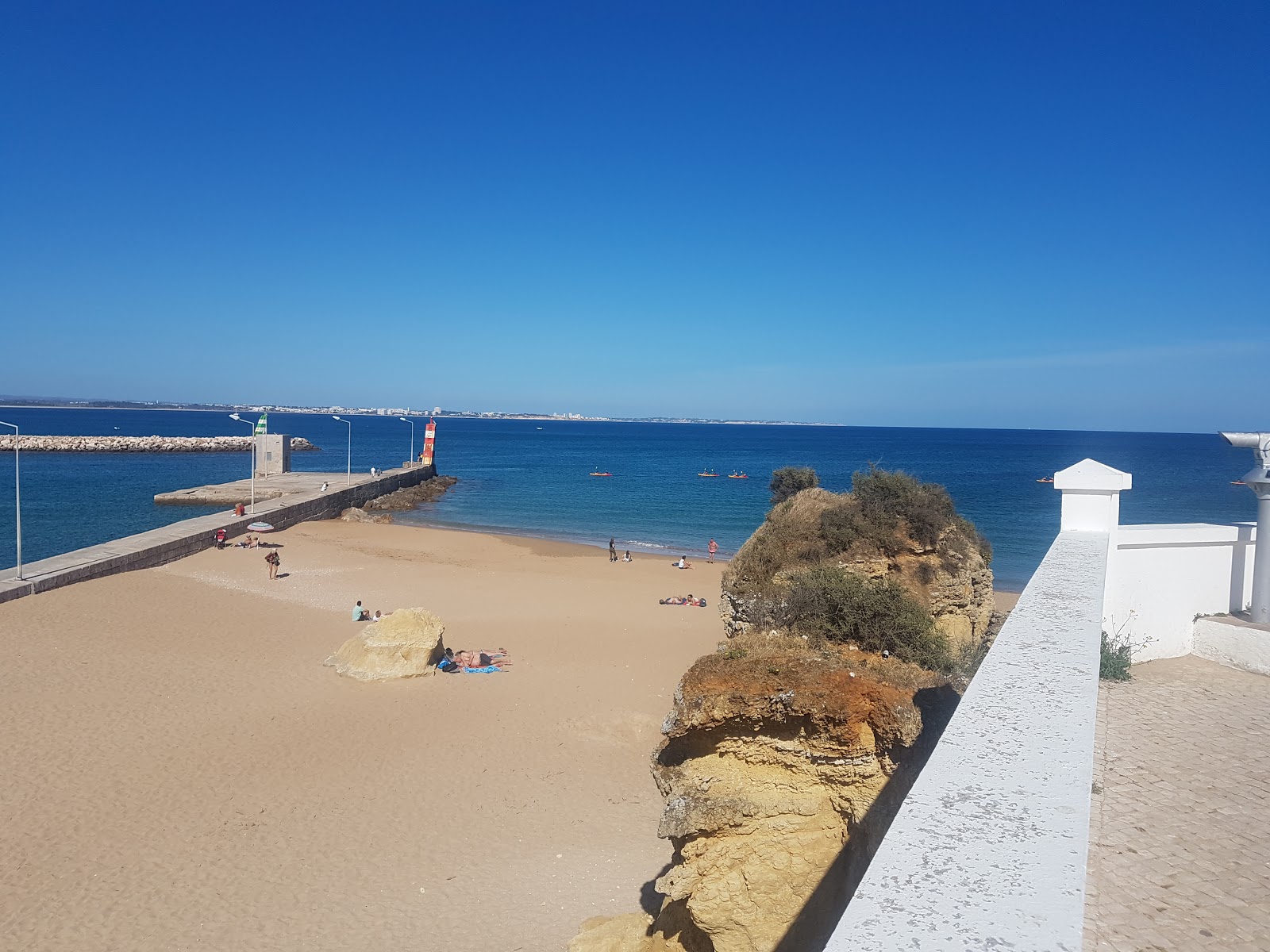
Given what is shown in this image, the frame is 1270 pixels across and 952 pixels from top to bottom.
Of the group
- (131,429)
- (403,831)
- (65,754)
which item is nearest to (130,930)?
(403,831)

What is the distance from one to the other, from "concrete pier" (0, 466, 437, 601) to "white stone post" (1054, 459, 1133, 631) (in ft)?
63.2

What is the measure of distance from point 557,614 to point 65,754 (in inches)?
396

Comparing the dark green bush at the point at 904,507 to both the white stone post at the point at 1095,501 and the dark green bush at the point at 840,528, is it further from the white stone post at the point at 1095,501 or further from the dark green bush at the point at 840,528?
the white stone post at the point at 1095,501

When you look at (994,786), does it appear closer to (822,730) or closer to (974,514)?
(822,730)

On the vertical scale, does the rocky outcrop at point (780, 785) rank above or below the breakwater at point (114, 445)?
above

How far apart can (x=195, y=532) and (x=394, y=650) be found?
592 inches

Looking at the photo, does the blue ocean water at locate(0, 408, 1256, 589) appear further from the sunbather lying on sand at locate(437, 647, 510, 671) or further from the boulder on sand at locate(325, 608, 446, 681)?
the boulder on sand at locate(325, 608, 446, 681)

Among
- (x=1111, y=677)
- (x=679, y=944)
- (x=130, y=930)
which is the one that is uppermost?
(x=1111, y=677)

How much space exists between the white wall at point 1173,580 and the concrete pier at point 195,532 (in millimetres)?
19646

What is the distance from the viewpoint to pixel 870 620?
7.09 metres

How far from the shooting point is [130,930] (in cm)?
707

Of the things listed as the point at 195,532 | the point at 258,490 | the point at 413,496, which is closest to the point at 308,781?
the point at 195,532

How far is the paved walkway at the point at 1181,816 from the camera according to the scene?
3877 millimetres

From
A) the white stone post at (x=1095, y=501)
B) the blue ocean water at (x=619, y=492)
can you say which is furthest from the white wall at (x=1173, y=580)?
the blue ocean water at (x=619, y=492)
